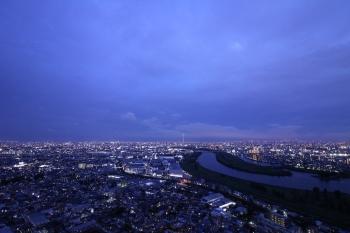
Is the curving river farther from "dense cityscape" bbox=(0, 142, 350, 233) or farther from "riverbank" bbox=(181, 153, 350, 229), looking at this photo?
"dense cityscape" bbox=(0, 142, 350, 233)

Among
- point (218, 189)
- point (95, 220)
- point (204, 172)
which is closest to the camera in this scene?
point (95, 220)

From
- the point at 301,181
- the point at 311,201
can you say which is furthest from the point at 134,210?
the point at 301,181

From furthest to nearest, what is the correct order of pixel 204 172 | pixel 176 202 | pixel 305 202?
pixel 204 172 < pixel 305 202 < pixel 176 202

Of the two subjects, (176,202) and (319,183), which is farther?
(319,183)

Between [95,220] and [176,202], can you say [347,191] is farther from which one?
[95,220]

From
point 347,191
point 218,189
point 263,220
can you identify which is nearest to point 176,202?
point 263,220

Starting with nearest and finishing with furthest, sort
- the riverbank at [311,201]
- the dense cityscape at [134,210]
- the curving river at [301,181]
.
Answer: the dense cityscape at [134,210]
the riverbank at [311,201]
the curving river at [301,181]

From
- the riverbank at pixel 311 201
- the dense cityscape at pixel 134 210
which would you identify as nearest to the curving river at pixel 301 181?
the riverbank at pixel 311 201

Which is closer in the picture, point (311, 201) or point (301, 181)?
point (311, 201)

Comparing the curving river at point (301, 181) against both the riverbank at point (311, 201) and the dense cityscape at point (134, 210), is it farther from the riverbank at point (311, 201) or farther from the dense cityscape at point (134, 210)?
the dense cityscape at point (134, 210)

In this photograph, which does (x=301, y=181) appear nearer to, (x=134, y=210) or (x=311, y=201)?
(x=311, y=201)

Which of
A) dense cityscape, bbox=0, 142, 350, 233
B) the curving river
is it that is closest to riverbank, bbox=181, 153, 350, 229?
dense cityscape, bbox=0, 142, 350, 233
